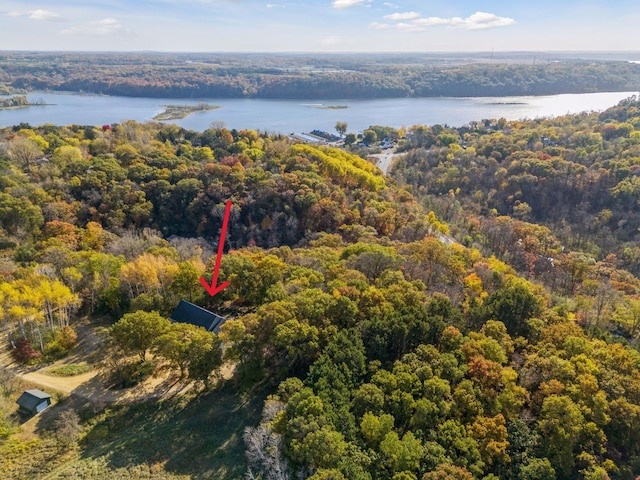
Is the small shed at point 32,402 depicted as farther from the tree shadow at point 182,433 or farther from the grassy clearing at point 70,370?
the tree shadow at point 182,433

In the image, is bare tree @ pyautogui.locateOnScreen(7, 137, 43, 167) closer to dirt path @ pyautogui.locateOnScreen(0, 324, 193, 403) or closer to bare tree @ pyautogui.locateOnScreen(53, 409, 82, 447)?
dirt path @ pyautogui.locateOnScreen(0, 324, 193, 403)

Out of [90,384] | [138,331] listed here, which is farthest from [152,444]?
[90,384]

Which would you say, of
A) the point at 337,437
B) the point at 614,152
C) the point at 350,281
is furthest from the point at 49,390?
the point at 614,152

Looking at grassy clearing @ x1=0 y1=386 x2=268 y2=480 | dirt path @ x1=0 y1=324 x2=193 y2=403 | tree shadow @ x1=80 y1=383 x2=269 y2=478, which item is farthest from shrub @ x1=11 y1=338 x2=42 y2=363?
tree shadow @ x1=80 y1=383 x2=269 y2=478

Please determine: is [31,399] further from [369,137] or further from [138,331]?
[369,137]

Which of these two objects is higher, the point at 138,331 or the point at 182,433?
the point at 138,331

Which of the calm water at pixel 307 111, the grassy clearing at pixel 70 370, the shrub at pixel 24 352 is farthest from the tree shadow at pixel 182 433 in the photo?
the calm water at pixel 307 111

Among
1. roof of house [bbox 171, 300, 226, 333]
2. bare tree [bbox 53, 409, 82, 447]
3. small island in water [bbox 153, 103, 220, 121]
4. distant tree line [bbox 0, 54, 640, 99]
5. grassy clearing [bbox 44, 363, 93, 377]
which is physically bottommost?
bare tree [bbox 53, 409, 82, 447]
